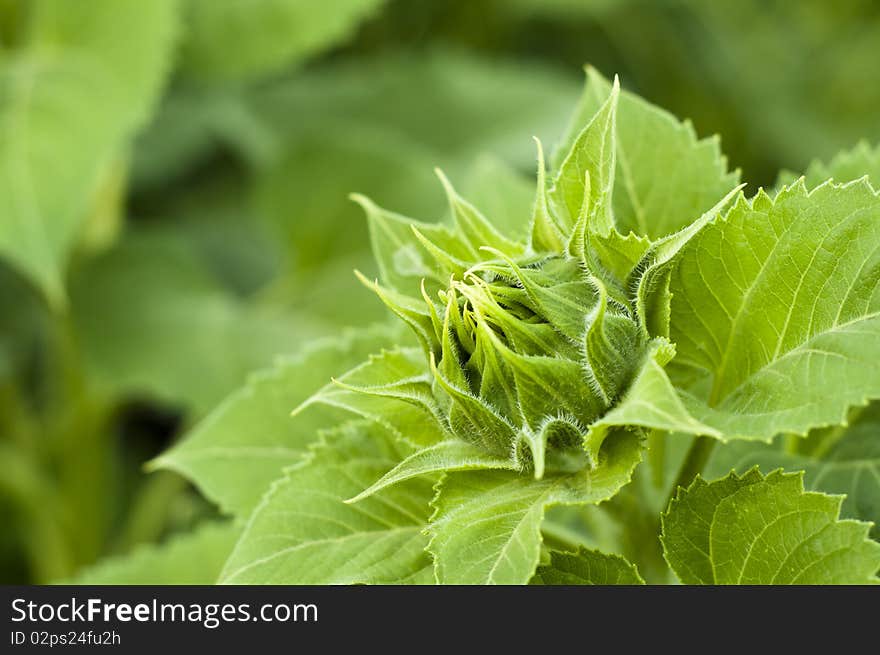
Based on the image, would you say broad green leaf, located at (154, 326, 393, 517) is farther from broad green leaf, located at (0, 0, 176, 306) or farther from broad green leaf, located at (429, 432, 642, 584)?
broad green leaf, located at (0, 0, 176, 306)

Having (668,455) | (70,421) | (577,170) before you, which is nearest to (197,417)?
(70,421)

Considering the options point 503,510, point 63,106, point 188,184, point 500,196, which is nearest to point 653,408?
point 503,510

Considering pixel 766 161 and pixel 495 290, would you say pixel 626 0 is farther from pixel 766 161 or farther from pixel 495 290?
pixel 495 290

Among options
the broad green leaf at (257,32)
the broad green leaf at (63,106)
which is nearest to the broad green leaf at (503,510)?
the broad green leaf at (63,106)

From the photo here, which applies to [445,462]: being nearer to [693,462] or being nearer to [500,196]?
[693,462]

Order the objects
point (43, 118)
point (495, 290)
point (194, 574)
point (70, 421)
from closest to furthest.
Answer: point (495, 290) → point (194, 574) → point (43, 118) → point (70, 421)

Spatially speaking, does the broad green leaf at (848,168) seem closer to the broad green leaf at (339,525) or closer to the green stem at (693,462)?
the green stem at (693,462)
